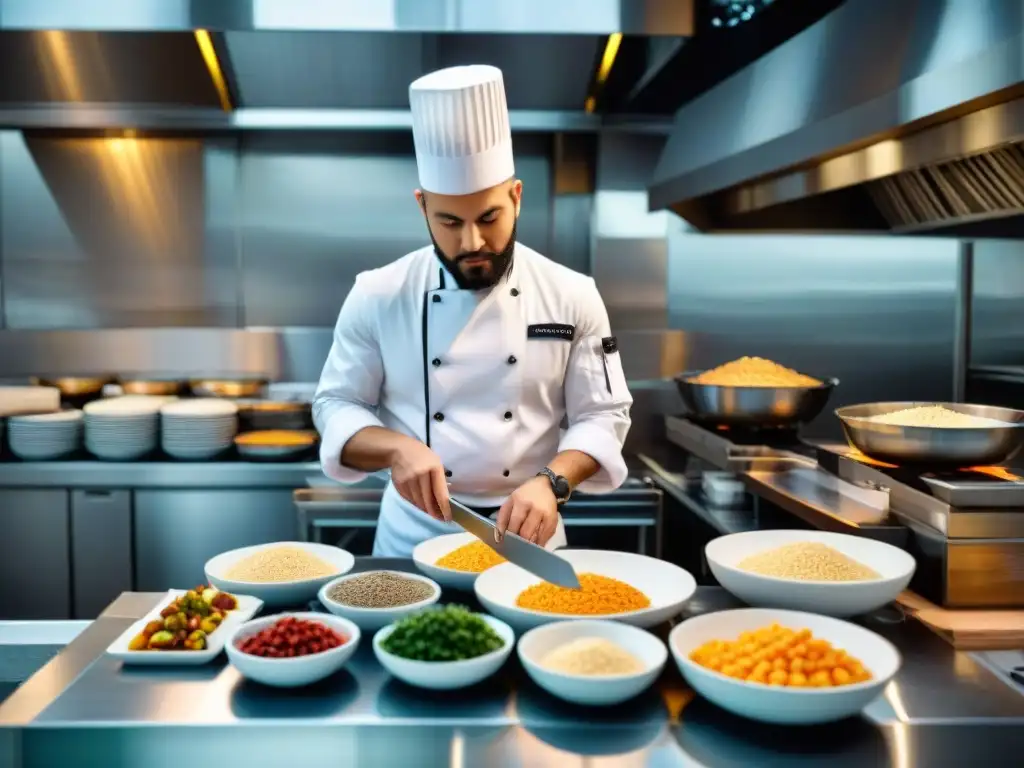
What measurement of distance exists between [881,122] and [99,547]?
2981 mm

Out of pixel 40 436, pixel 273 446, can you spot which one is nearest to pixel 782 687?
pixel 273 446

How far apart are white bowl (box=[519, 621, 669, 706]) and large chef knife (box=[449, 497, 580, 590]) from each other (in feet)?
0.27

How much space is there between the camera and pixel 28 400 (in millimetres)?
3609

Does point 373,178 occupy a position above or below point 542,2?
below

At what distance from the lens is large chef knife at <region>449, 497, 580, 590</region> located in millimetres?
1460

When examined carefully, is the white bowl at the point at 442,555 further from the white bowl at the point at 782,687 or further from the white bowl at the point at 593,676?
the white bowl at the point at 782,687

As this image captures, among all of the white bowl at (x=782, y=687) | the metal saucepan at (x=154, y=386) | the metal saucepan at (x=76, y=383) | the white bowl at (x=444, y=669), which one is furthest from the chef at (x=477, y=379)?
the metal saucepan at (x=76, y=383)

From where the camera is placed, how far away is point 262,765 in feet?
3.98

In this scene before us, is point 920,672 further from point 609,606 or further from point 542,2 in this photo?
point 542,2

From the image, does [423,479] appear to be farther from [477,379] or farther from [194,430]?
[194,430]

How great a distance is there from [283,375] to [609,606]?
279 cm

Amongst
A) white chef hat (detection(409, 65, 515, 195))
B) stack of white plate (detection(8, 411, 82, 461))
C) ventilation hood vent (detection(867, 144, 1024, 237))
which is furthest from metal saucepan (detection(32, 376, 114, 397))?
ventilation hood vent (detection(867, 144, 1024, 237))

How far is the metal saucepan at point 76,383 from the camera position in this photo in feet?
12.8

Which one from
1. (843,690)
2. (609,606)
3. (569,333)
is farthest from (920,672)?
(569,333)
